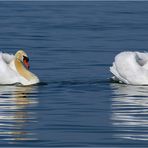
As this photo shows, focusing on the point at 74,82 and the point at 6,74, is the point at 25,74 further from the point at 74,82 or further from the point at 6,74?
the point at 74,82

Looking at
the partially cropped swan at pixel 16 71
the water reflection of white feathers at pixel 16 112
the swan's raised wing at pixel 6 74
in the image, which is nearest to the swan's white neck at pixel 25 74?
the partially cropped swan at pixel 16 71

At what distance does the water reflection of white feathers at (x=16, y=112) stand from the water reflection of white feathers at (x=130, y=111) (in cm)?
133

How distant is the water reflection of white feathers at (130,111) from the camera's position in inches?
673

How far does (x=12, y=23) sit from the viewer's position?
44844 millimetres

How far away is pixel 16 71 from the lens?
24125 millimetres

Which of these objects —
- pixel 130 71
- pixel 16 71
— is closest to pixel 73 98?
pixel 130 71

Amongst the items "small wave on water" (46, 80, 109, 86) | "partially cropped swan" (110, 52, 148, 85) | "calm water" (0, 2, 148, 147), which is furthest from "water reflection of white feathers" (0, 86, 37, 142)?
"partially cropped swan" (110, 52, 148, 85)

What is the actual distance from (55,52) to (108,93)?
8.40m

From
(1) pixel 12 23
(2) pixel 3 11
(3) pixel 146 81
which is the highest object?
(2) pixel 3 11

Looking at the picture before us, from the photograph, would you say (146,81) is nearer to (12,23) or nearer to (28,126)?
(28,126)

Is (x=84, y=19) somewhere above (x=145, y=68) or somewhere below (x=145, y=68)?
above

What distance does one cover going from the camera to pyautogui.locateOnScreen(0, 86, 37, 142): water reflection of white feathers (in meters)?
16.9

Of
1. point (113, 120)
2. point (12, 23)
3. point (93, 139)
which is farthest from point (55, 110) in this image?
point (12, 23)

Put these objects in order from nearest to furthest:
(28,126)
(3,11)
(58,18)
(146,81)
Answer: (28,126) → (146,81) → (58,18) → (3,11)
